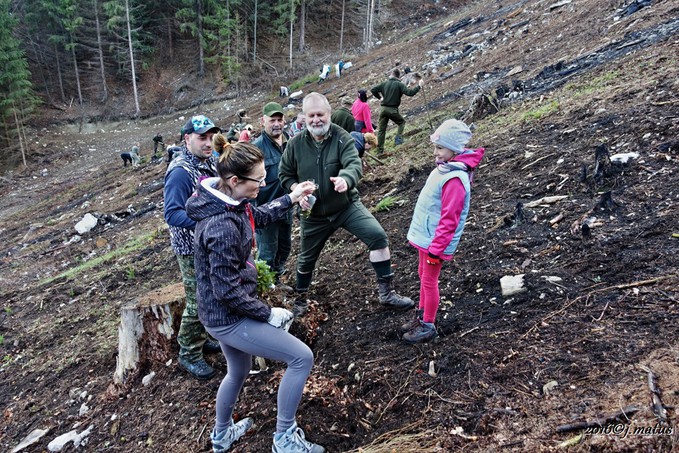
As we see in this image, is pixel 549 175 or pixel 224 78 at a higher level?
pixel 549 175

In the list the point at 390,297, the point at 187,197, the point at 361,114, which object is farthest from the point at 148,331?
the point at 361,114

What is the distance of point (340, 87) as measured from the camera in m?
25.0

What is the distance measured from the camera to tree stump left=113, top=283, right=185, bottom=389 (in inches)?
175

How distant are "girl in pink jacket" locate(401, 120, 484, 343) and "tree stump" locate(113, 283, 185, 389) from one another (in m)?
2.43

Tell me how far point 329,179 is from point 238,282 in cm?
169

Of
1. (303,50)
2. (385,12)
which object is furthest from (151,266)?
(385,12)

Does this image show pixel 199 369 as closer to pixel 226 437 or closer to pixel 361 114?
pixel 226 437

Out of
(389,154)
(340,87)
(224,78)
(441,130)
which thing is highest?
(441,130)

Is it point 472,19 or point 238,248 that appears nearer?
point 238,248

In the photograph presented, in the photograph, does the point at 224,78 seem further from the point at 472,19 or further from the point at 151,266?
the point at 151,266

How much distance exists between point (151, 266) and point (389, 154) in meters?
5.68

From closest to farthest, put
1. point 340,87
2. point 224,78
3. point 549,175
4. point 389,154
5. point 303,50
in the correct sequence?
1. point 549,175
2. point 389,154
3. point 340,87
4. point 224,78
5. point 303,50

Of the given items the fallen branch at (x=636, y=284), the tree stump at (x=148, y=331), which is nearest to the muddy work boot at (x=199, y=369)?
the tree stump at (x=148, y=331)

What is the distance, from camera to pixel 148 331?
14.8 ft
